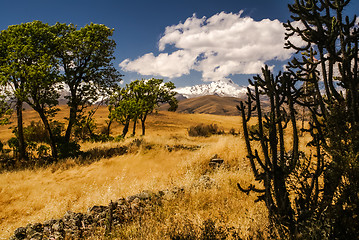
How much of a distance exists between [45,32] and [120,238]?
48.1ft

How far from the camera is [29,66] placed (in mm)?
11656

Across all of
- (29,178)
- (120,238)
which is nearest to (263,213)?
(120,238)

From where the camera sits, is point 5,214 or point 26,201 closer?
point 5,214

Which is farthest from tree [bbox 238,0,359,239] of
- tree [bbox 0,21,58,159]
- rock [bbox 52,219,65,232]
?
tree [bbox 0,21,58,159]

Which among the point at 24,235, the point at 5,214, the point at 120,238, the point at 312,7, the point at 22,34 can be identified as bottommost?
the point at 5,214

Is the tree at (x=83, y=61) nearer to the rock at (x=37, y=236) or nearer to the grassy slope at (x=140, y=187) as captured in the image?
the grassy slope at (x=140, y=187)

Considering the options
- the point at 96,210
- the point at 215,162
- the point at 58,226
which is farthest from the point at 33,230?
the point at 215,162

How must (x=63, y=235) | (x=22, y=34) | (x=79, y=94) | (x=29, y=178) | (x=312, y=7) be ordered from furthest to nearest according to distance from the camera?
(x=79, y=94) < (x=22, y=34) < (x=29, y=178) < (x=63, y=235) < (x=312, y=7)

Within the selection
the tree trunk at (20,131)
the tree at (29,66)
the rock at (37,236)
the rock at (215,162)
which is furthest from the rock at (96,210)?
the tree trunk at (20,131)

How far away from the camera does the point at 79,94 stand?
15.4 metres

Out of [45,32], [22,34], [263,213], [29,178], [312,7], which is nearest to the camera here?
[312,7]

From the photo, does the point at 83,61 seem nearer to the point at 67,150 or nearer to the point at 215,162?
the point at 67,150

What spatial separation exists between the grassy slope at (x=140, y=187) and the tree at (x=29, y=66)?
13.0 ft

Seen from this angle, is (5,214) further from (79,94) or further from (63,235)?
(79,94)
